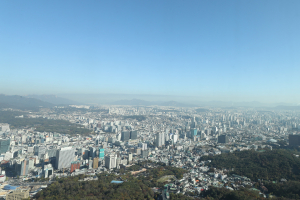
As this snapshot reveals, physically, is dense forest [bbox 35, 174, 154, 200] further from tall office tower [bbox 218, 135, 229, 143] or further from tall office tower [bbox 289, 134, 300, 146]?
tall office tower [bbox 289, 134, 300, 146]

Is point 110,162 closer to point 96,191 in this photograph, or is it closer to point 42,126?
point 96,191

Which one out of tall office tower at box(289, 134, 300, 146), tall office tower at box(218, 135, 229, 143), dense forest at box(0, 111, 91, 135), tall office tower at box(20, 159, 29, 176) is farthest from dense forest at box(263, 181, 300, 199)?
dense forest at box(0, 111, 91, 135)

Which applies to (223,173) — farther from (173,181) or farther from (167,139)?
(167,139)

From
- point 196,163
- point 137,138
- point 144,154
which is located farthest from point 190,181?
point 137,138

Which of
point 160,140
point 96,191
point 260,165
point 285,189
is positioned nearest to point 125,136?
point 160,140

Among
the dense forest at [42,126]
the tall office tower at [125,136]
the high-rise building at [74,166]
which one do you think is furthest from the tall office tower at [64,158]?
the dense forest at [42,126]

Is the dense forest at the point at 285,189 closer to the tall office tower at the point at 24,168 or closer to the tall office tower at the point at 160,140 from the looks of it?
the tall office tower at the point at 160,140
